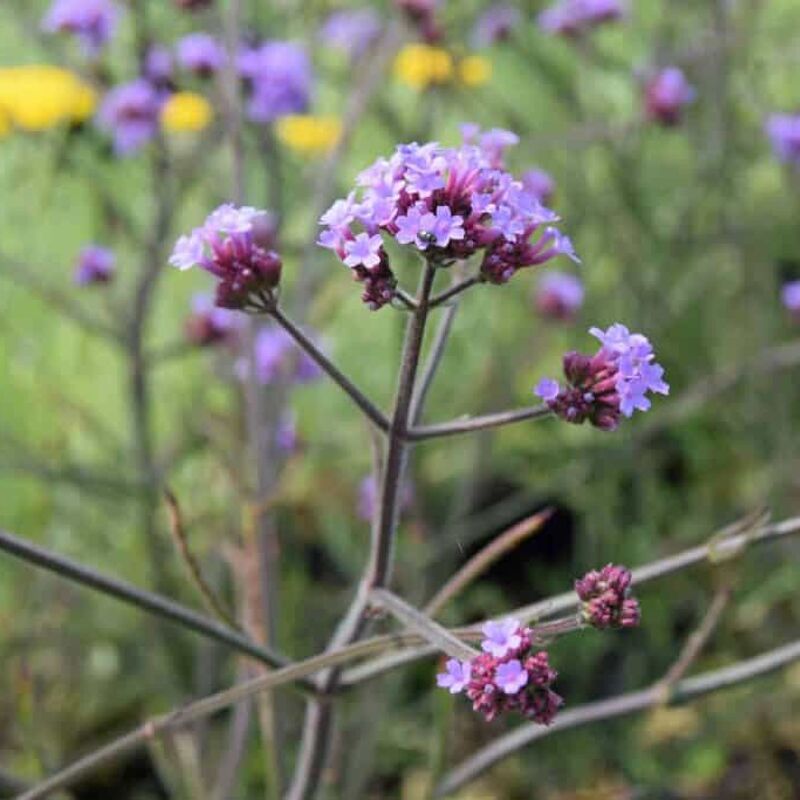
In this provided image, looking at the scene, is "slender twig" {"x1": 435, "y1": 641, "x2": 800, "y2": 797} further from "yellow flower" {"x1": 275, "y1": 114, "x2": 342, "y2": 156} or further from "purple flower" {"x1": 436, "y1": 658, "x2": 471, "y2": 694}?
"yellow flower" {"x1": 275, "y1": 114, "x2": 342, "y2": 156}

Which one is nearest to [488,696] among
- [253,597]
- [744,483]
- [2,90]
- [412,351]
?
[412,351]

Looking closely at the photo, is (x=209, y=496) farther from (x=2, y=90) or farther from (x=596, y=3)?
(x=2, y=90)

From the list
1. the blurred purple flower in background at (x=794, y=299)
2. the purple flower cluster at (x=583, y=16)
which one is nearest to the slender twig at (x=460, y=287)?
the blurred purple flower in background at (x=794, y=299)

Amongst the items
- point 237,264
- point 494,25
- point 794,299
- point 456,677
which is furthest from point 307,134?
point 456,677

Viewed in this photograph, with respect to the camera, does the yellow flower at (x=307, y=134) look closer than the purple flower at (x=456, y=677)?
No

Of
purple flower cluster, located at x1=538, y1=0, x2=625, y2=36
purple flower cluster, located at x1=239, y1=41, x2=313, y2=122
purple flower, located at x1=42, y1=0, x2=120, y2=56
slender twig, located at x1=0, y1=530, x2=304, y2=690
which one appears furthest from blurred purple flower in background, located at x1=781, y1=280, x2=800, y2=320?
slender twig, located at x1=0, y1=530, x2=304, y2=690

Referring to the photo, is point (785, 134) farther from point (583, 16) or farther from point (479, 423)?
point (479, 423)

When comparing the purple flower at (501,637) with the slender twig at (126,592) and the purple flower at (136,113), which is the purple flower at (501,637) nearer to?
the slender twig at (126,592)
